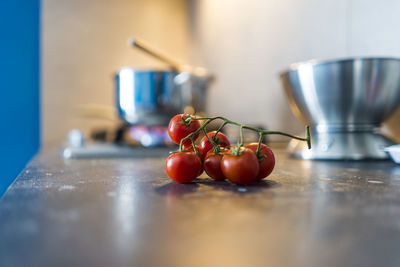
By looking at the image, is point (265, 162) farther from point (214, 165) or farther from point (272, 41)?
point (272, 41)

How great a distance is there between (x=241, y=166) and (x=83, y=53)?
8.03 ft

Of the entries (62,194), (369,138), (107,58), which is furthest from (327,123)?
(107,58)

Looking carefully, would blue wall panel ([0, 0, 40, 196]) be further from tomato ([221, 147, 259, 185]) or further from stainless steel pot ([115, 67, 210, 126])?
tomato ([221, 147, 259, 185])

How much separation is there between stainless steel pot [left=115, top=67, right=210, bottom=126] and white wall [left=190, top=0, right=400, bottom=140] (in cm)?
39

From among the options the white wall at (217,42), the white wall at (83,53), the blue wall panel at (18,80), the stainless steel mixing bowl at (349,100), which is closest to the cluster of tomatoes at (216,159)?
the stainless steel mixing bowl at (349,100)

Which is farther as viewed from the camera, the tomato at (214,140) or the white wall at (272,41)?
the white wall at (272,41)

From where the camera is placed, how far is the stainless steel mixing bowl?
760mm

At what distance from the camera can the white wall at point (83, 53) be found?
103 inches

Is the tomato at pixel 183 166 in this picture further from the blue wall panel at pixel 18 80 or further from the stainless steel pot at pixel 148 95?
the blue wall panel at pixel 18 80

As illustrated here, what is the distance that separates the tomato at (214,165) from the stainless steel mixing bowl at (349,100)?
1.29 feet

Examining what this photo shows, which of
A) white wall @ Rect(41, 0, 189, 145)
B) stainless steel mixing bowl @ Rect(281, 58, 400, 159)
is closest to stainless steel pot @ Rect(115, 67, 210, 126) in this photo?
stainless steel mixing bowl @ Rect(281, 58, 400, 159)

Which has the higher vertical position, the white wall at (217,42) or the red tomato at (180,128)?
the white wall at (217,42)

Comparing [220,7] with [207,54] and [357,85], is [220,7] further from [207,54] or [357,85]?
[357,85]

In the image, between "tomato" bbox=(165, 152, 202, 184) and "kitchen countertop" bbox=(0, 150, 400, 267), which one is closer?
"kitchen countertop" bbox=(0, 150, 400, 267)
